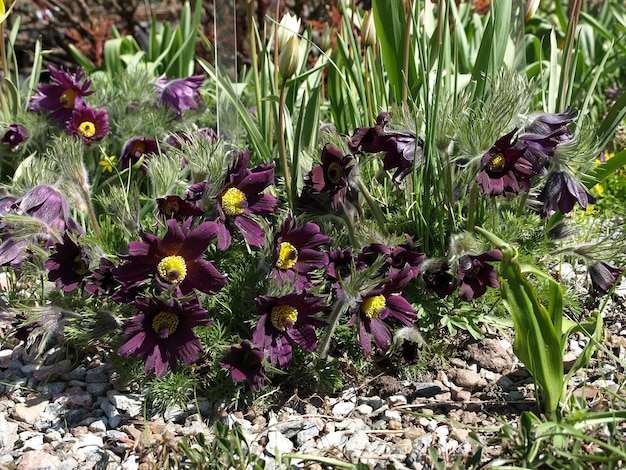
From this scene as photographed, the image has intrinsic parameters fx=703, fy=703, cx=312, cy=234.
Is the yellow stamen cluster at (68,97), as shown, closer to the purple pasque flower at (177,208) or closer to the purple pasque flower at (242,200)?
the purple pasque flower at (177,208)

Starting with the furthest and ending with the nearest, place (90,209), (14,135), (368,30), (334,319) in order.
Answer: (14,135)
(368,30)
(90,209)
(334,319)

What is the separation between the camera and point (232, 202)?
6.03 feet

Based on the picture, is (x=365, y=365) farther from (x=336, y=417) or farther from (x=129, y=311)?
(x=129, y=311)

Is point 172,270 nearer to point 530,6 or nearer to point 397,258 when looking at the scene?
point 397,258

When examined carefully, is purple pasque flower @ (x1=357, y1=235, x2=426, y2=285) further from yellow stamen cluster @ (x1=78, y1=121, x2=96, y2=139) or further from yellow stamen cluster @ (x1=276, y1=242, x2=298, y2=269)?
yellow stamen cluster @ (x1=78, y1=121, x2=96, y2=139)

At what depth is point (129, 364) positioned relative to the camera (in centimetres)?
184

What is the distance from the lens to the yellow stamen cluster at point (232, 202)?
1.83m

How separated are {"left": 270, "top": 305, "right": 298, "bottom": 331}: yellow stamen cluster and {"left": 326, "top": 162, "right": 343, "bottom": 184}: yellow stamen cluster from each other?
369 mm

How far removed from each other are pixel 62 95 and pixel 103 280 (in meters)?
1.15

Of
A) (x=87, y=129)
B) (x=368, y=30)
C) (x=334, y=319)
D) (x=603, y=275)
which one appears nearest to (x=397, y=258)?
(x=334, y=319)

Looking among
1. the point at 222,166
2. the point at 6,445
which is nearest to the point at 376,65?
the point at 222,166

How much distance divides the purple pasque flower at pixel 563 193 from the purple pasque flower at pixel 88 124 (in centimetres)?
157

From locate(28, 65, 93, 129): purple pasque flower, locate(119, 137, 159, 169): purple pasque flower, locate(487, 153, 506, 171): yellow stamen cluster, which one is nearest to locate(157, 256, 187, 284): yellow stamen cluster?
locate(487, 153, 506, 171): yellow stamen cluster

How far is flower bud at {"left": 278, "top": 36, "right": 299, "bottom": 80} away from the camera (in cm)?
173
